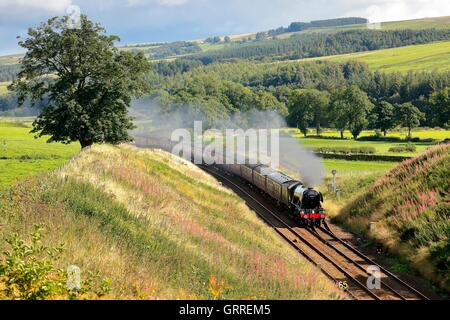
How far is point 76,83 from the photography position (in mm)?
43375

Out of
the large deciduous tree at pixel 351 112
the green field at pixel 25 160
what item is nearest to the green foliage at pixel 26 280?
the green field at pixel 25 160

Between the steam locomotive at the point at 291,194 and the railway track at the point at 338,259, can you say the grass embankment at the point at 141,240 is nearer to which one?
the railway track at the point at 338,259

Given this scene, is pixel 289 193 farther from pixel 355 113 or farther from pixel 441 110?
pixel 441 110

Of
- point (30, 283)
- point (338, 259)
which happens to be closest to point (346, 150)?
point (338, 259)

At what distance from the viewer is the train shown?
34.5 m

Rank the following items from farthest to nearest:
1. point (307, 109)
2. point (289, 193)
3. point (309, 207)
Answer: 1. point (307, 109)
2. point (289, 193)
3. point (309, 207)

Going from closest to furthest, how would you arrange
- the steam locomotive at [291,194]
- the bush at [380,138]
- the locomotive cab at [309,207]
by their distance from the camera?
the locomotive cab at [309,207] → the steam locomotive at [291,194] → the bush at [380,138]

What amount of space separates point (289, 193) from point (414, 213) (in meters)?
10.4

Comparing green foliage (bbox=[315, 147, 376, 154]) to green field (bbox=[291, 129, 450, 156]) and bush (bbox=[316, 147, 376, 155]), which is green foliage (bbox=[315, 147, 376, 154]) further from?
green field (bbox=[291, 129, 450, 156])

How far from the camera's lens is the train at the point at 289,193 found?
3453 cm

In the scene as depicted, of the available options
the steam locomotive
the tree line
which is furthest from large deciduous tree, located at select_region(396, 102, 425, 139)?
the steam locomotive

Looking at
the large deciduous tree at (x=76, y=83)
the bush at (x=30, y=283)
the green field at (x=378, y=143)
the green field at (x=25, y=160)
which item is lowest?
the green field at (x=378, y=143)

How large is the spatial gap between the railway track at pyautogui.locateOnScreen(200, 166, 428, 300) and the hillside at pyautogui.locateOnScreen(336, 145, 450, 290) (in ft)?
6.37

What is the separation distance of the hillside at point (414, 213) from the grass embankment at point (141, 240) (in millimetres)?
8420
